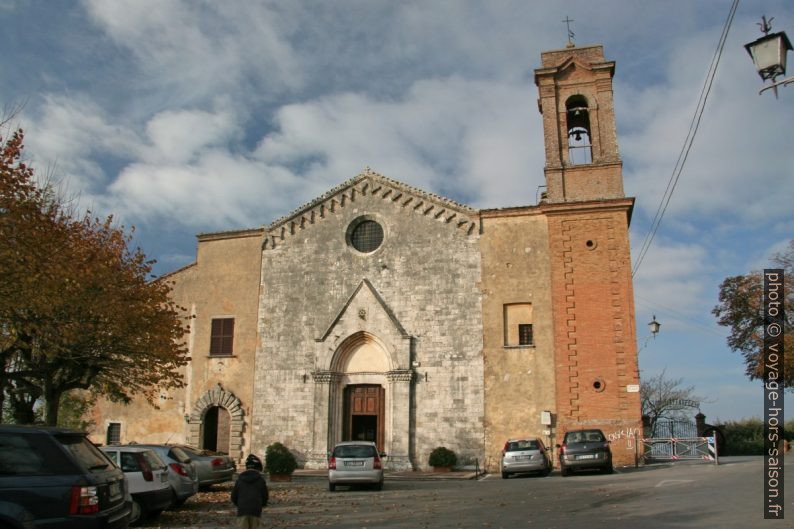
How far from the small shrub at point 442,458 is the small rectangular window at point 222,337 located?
920 cm

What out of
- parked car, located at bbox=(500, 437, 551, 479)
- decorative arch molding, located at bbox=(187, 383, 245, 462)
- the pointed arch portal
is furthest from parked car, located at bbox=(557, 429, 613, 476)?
decorative arch molding, located at bbox=(187, 383, 245, 462)

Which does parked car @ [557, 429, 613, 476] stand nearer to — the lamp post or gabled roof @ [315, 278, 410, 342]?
gabled roof @ [315, 278, 410, 342]

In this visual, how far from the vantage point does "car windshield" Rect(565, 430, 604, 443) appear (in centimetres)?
1973

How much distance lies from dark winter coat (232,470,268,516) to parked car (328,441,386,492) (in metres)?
8.80

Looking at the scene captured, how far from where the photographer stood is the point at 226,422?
2611 cm

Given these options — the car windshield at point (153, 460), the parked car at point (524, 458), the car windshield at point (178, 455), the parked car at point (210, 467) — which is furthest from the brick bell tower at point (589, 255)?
the car windshield at point (153, 460)

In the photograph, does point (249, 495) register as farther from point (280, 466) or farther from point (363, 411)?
point (363, 411)

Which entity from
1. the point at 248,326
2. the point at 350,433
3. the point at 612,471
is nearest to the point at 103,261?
the point at 248,326

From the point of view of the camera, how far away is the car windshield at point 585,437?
777 inches

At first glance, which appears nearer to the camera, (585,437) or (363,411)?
(585,437)

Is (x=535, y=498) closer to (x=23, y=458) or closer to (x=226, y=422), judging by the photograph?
(x=23, y=458)

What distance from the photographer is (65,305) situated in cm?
1541

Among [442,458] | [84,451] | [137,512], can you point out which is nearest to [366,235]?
[442,458]

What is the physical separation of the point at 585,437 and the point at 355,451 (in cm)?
707
